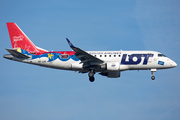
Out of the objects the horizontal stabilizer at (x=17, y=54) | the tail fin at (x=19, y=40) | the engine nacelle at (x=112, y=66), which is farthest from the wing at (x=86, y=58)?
the horizontal stabilizer at (x=17, y=54)

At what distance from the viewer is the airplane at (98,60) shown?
163ft

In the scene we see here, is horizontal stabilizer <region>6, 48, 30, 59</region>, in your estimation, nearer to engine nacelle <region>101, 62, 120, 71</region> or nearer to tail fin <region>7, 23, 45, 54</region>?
tail fin <region>7, 23, 45, 54</region>

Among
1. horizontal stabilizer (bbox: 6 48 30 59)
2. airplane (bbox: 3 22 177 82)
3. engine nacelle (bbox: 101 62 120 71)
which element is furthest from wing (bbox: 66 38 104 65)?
horizontal stabilizer (bbox: 6 48 30 59)

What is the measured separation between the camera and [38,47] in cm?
5503

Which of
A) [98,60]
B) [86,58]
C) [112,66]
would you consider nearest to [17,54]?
[86,58]

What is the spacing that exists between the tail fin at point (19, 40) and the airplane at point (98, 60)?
1017 millimetres

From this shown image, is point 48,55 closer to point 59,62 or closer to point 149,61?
point 59,62

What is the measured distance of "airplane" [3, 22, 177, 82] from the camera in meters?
49.8

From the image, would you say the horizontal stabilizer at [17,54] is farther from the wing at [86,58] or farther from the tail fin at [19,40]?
the wing at [86,58]

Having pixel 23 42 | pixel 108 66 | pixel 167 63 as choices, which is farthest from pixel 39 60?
pixel 167 63

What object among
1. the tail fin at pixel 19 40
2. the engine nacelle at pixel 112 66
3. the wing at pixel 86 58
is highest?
the tail fin at pixel 19 40

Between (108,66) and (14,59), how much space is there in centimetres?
1705

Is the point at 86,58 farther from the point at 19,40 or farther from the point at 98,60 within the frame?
the point at 19,40

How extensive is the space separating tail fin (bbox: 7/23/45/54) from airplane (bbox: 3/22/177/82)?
102cm
